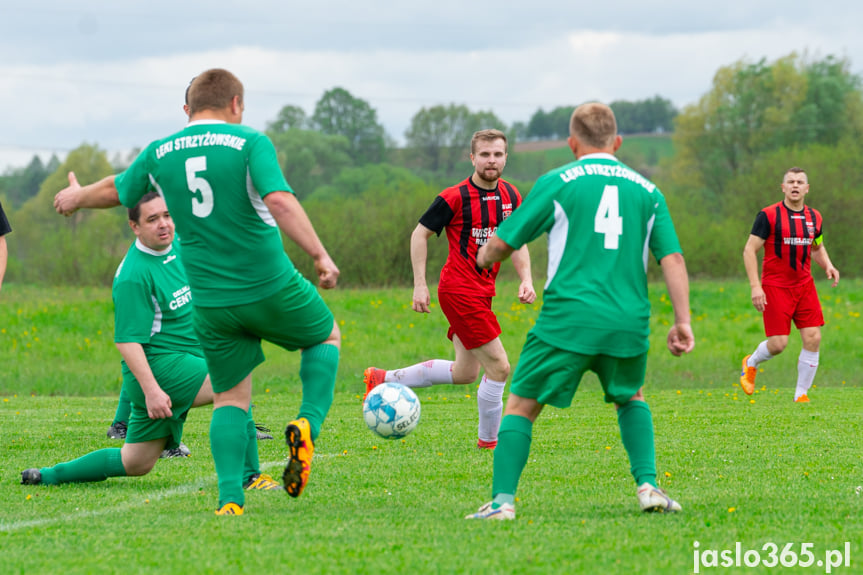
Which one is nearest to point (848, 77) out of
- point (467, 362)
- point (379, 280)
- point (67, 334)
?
point (379, 280)

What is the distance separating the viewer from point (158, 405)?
5398mm

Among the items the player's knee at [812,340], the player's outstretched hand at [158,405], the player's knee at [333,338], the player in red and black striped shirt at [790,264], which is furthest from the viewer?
the player's knee at [812,340]

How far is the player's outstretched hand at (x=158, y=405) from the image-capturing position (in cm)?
539

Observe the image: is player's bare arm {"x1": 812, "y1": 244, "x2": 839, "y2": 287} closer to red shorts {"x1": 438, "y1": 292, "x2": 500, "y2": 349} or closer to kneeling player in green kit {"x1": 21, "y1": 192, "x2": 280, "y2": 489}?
red shorts {"x1": 438, "y1": 292, "x2": 500, "y2": 349}

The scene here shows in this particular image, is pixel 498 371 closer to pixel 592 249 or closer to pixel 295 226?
pixel 592 249

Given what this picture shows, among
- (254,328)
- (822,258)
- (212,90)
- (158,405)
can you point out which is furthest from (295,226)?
(822,258)

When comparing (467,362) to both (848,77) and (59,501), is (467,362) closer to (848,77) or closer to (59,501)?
(59,501)

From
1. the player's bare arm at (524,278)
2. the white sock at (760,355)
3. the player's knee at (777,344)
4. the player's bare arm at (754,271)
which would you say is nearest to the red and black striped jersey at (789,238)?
the player's bare arm at (754,271)

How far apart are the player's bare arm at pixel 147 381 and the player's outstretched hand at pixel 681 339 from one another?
2758 mm

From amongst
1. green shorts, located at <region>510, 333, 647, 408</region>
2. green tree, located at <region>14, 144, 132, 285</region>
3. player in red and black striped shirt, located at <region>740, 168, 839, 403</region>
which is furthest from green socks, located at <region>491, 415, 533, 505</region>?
green tree, located at <region>14, 144, 132, 285</region>

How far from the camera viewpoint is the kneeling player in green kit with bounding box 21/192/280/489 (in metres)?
5.86

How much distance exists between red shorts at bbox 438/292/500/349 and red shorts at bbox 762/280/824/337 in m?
5.43

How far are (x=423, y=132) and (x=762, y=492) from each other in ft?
162

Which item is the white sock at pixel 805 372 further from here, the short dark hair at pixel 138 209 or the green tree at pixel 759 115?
the green tree at pixel 759 115
